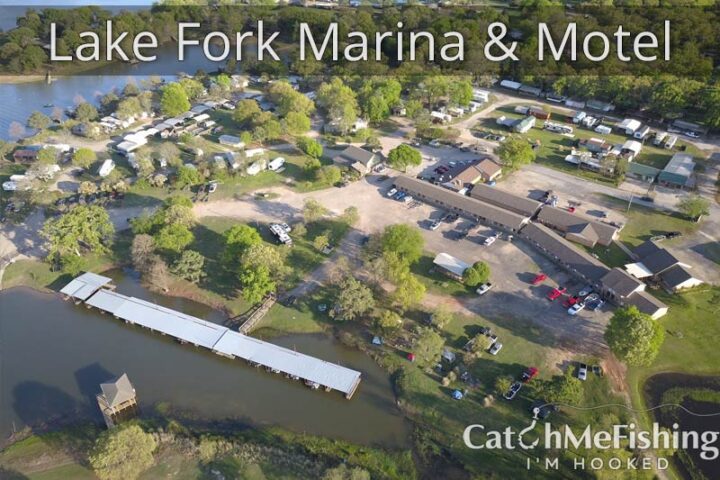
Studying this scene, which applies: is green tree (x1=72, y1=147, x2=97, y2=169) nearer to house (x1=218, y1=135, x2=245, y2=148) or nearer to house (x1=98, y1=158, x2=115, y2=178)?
house (x1=98, y1=158, x2=115, y2=178)

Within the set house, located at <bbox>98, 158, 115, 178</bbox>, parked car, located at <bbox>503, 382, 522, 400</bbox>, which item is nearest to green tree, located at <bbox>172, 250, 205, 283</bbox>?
house, located at <bbox>98, 158, 115, 178</bbox>

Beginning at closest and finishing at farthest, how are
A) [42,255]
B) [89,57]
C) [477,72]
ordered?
[42,255]
[477,72]
[89,57]

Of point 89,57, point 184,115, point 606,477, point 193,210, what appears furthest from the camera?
point 89,57

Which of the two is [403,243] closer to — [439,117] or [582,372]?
[582,372]

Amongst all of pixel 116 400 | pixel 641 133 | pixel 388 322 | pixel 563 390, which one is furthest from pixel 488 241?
pixel 116 400

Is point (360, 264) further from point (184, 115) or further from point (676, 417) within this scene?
point (184, 115)

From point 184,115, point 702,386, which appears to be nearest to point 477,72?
point 184,115

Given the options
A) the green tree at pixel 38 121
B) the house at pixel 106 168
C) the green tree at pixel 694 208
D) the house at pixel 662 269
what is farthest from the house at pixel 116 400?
the green tree at pixel 694 208
